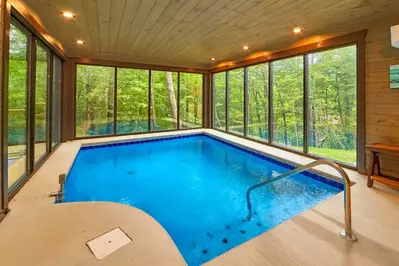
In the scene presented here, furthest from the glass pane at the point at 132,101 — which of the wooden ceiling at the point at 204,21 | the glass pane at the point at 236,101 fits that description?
the glass pane at the point at 236,101

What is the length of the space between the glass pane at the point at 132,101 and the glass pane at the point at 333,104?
5.19 m

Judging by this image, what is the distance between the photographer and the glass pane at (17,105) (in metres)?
2.74

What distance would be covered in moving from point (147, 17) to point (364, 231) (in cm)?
375

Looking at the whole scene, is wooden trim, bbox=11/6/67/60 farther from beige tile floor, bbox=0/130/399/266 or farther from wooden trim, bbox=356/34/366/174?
wooden trim, bbox=356/34/366/174

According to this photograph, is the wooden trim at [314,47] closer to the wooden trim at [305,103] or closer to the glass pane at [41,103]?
the wooden trim at [305,103]

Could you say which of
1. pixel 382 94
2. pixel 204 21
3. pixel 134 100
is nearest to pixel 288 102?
pixel 382 94

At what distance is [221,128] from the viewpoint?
8328 mm

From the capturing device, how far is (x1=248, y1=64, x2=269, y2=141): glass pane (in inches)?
239

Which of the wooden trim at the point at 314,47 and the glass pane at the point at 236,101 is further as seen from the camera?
the glass pane at the point at 236,101

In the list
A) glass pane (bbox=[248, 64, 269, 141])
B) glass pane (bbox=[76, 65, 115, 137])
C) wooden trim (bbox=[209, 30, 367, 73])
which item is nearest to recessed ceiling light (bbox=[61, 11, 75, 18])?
glass pane (bbox=[76, 65, 115, 137])

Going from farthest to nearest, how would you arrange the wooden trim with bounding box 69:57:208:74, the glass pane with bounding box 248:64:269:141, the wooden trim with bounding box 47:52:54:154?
the wooden trim with bounding box 69:57:208:74, the glass pane with bounding box 248:64:269:141, the wooden trim with bounding box 47:52:54:154

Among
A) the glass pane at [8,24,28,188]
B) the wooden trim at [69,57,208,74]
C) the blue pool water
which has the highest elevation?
the wooden trim at [69,57,208,74]

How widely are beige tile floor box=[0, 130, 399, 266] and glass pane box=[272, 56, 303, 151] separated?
277cm

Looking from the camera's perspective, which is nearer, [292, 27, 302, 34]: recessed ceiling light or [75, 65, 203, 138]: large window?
[292, 27, 302, 34]: recessed ceiling light
